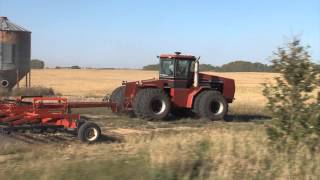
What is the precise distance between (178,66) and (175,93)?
966mm

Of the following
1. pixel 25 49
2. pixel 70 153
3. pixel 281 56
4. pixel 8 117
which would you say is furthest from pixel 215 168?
pixel 25 49

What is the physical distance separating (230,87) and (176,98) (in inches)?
94.6

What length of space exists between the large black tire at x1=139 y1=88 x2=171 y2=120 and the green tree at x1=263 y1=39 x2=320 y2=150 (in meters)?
10.6

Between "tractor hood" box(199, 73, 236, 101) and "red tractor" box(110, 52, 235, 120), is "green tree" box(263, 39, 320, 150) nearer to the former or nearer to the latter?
"red tractor" box(110, 52, 235, 120)

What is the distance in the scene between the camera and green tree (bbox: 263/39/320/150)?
321 inches

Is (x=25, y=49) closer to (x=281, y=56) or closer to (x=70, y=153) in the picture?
(x=70, y=153)

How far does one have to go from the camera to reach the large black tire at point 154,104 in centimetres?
1898

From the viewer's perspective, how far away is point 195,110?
2000cm

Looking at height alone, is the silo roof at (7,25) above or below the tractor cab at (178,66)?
above

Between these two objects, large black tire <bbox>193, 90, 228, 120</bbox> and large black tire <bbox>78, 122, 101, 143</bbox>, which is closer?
large black tire <bbox>78, 122, 101, 143</bbox>

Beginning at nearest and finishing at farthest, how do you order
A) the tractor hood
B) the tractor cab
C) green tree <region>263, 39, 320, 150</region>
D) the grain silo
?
green tree <region>263, 39, 320, 150</region> < the tractor cab < the tractor hood < the grain silo

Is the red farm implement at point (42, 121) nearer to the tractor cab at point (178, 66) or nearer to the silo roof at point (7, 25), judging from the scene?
the tractor cab at point (178, 66)

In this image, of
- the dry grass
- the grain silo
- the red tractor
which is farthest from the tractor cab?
the grain silo

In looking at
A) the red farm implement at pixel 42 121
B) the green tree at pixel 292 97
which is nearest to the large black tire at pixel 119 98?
the red farm implement at pixel 42 121
